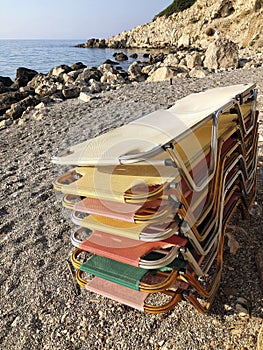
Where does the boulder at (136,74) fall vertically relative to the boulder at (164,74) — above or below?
below

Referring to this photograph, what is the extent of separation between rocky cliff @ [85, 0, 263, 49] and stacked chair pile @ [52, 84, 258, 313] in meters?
27.8

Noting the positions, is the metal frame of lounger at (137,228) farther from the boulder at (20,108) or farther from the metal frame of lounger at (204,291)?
the boulder at (20,108)

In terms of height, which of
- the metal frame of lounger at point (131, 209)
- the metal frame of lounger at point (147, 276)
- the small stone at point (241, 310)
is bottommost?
the small stone at point (241, 310)

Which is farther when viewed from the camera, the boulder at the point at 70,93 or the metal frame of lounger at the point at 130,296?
the boulder at the point at 70,93

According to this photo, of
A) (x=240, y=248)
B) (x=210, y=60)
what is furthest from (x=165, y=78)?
(x=240, y=248)

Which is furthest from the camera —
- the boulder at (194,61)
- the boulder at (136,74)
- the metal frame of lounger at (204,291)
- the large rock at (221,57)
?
the boulder at (136,74)

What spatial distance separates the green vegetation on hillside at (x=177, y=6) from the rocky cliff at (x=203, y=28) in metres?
1.09

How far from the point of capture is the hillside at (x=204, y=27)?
3434cm

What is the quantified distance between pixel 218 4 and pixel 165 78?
114ft

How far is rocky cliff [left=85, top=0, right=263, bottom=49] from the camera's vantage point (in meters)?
34.4

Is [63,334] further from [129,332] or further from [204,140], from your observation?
[204,140]

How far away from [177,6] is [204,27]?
49.7 feet

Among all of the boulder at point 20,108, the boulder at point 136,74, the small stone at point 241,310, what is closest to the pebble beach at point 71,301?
the small stone at point 241,310

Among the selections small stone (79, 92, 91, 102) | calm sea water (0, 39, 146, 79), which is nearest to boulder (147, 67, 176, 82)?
small stone (79, 92, 91, 102)
